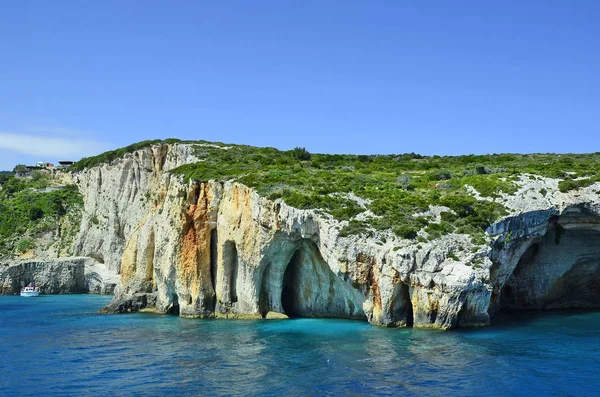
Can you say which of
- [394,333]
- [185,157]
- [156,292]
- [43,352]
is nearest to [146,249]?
[156,292]

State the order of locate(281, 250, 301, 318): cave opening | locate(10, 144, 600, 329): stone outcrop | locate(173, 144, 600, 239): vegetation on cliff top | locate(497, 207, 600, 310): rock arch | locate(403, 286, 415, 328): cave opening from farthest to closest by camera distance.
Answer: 1. locate(281, 250, 301, 318): cave opening
2. locate(497, 207, 600, 310): rock arch
3. locate(173, 144, 600, 239): vegetation on cliff top
4. locate(403, 286, 415, 328): cave opening
5. locate(10, 144, 600, 329): stone outcrop

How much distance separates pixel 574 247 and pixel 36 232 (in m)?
75.1

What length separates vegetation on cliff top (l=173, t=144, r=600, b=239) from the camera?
3903cm

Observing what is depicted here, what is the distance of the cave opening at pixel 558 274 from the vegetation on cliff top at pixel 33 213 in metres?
66.1

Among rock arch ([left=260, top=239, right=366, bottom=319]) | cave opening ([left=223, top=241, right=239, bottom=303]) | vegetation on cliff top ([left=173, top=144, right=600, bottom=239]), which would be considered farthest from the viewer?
cave opening ([left=223, top=241, right=239, bottom=303])

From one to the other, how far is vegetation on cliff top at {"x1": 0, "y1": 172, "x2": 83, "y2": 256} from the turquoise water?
1861 inches

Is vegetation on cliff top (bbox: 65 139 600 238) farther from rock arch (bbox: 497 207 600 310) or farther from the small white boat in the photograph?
the small white boat

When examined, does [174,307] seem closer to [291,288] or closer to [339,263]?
[291,288]

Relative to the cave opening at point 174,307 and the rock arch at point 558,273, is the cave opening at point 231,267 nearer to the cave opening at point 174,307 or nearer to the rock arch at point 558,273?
the cave opening at point 174,307

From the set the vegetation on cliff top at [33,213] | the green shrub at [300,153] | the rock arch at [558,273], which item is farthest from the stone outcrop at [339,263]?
the vegetation on cliff top at [33,213]

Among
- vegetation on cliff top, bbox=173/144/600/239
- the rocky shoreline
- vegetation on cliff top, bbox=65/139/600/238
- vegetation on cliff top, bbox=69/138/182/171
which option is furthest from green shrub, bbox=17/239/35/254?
vegetation on cliff top, bbox=173/144/600/239

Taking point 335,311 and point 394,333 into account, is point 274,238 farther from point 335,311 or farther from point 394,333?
point 394,333

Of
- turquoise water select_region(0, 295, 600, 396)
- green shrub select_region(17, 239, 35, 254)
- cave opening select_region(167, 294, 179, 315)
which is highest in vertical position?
green shrub select_region(17, 239, 35, 254)

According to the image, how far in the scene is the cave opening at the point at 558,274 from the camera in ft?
147
